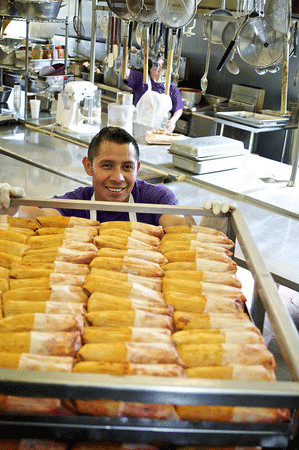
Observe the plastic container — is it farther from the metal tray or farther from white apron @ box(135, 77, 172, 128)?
the metal tray

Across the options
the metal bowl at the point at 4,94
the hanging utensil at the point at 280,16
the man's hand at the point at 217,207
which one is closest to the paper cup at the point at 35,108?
the metal bowl at the point at 4,94

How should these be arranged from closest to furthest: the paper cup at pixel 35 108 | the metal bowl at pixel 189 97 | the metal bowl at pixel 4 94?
the paper cup at pixel 35 108, the metal bowl at pixel 4 94, the metal bowl at pixel 189 97

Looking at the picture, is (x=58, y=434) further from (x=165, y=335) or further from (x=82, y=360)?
(x=165, y=335)

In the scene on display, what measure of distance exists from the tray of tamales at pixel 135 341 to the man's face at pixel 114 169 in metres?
0.54

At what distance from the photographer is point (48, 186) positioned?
3.29 metres

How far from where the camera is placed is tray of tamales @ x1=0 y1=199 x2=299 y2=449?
0.86m

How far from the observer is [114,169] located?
7.32 ft

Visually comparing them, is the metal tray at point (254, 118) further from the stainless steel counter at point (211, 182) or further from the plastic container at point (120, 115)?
the plastic container at point (120, 115)

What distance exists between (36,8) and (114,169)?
127 inches

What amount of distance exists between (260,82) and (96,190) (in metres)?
5.20

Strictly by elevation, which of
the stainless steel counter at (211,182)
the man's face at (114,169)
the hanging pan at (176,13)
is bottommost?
the stainless steel counter at (211,182)

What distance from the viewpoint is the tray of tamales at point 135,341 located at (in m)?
0.86

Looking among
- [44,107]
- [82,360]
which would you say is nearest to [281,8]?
A: [82,360]

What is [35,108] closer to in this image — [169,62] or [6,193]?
[169,62]
